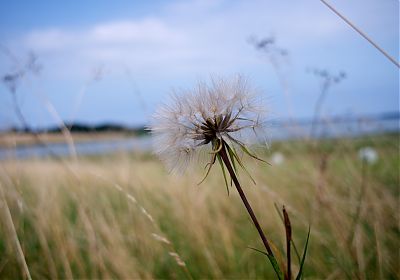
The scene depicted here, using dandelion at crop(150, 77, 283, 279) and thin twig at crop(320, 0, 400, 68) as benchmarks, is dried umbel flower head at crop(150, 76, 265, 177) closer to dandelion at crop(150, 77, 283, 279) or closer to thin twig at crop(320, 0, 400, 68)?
dandelion at crop(150, 77, 283, 279)

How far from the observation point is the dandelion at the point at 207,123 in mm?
945

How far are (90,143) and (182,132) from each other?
3.92 metres

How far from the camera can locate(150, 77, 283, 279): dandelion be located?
0.95m

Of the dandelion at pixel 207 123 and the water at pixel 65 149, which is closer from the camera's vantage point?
the dandelion at pixel 207 123

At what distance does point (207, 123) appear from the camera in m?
0.96

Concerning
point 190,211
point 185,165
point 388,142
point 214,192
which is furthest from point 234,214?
point 185,165

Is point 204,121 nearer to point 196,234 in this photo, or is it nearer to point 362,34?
point 362,34

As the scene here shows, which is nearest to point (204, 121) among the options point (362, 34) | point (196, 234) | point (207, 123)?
point (207, 123)

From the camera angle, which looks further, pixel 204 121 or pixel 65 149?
A: pixel 65 149

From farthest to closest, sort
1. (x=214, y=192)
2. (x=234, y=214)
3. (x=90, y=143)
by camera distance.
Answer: (x=90, y=143) < (x=214, y=192) < (x=234, y=214)

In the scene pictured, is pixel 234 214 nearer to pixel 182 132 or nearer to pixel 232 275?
pixel 232 275

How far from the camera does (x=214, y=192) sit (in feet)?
14.4

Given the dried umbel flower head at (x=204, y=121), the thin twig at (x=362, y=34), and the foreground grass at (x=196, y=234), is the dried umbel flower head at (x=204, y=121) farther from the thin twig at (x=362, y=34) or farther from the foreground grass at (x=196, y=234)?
the foreground grass at (x=196, y=234)

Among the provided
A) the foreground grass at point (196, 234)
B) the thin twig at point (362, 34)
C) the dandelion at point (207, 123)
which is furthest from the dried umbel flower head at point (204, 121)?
the foreground grass at point (196, 234)
